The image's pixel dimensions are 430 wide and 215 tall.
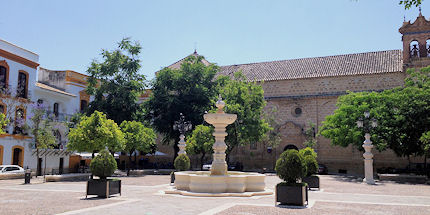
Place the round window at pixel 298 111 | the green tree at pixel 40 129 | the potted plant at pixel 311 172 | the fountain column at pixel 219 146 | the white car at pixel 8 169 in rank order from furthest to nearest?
1. the round window at pixel 298 111
2. the green tree at pixel 40 129
3. the white car at pixel 8 169
4. the potted plant at pixel 311 172
5. the fountain column at pixel 219 146

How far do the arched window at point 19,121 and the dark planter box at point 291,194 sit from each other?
22.9m

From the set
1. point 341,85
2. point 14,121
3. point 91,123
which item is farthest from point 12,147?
point 341,85

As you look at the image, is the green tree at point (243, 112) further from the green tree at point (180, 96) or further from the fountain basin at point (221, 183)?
the fountain basin at point (221, 183)

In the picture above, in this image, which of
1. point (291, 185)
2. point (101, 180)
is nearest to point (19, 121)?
point (101, 180)

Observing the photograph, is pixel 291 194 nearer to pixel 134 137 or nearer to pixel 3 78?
pixel 134 137

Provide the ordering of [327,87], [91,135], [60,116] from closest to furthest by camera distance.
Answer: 1. [91,135]
2. [60,116]
3. [327,87]

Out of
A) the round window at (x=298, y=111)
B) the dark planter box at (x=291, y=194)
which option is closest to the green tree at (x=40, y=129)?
the dark planter box at (x=291, y=194)

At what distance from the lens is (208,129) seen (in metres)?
29.5

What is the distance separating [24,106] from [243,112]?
16.4 meters

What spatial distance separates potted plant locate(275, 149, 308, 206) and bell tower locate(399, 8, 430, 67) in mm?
28685

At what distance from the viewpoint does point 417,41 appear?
1355 inches

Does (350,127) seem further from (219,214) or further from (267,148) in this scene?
(219,214)

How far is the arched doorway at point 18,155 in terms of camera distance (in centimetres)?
2733

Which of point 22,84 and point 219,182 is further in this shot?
point 22,84
